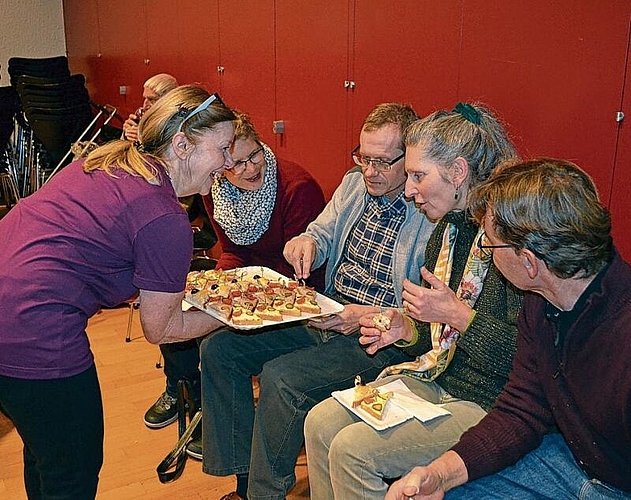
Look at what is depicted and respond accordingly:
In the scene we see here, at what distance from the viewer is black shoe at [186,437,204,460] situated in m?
2.56

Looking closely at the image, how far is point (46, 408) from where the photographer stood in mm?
1606

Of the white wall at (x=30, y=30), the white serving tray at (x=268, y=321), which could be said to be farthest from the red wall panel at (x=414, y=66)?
the white wall at (x=30, y=30)

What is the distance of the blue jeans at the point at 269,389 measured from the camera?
1.99m

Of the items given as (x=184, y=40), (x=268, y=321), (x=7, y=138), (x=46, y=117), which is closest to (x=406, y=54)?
(x=268, y=321)

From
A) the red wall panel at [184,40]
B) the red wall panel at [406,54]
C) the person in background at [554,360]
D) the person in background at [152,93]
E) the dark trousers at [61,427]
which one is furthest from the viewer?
the red wall panel at [184,40]

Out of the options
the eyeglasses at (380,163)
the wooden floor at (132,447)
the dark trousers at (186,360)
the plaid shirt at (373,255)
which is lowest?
the wooden floor at (132,447)

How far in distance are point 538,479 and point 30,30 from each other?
685cm

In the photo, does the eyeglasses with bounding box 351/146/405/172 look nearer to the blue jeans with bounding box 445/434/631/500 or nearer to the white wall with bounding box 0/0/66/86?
the blue jeans with bounding box 445/434/631/500

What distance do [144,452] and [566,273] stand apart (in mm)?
1812

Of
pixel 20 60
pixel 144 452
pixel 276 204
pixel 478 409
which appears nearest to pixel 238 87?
pixel 276 204

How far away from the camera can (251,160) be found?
2500 mm

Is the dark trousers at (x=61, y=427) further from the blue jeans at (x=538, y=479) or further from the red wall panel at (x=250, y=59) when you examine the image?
the red wall panel at (x=250, y=59)

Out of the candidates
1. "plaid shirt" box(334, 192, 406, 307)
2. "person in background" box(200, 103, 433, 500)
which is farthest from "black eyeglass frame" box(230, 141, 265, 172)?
"plaid shirt" box(334, 192, 406, 307)

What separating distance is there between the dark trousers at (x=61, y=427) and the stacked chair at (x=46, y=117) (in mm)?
3454
